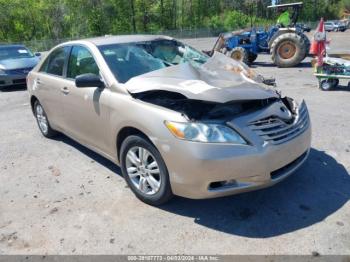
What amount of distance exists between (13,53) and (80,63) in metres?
9.49

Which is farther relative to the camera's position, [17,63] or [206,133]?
[17,63]

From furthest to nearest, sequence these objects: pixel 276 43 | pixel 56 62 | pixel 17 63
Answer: pixel 276 43 → pixel 17 63 → pixel 56 62

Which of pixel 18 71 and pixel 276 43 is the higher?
pixel 276 43

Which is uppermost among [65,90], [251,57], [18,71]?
[65,90]

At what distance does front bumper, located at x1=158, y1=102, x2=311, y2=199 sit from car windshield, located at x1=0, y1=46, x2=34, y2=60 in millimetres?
11186

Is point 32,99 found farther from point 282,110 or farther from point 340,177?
point 340,177

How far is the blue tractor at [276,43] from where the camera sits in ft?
44.0

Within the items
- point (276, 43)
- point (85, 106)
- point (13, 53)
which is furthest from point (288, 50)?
point (85, 106)

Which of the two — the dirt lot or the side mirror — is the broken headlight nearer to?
the dirt lot

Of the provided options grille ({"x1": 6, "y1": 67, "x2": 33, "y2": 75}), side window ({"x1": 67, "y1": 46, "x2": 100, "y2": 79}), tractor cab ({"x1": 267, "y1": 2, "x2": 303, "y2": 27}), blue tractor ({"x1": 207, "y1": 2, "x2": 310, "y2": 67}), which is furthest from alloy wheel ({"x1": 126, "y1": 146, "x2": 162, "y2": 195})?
tractor cab ({"x1": 267, "y1": 2, "x2": 303, "y2": 27})

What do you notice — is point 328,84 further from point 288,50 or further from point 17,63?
point 17,63

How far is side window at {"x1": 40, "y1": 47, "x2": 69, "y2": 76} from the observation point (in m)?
5.14

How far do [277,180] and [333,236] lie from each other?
2.16 feet

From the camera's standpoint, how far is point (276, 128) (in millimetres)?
3461
